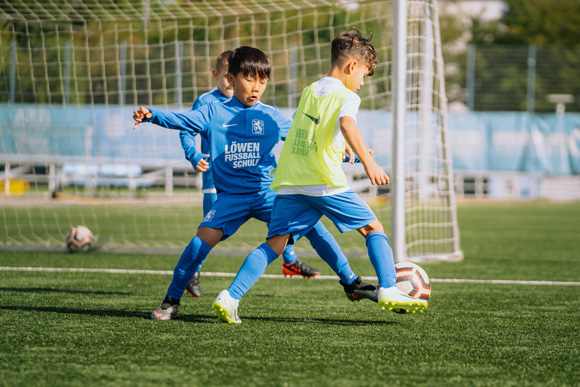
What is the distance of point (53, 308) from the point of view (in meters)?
4.43

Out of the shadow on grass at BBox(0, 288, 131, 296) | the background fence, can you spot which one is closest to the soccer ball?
the shadow on grass at BBox(0, 288, 131, 296)

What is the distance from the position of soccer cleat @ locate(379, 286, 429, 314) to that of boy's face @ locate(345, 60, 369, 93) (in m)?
1.15

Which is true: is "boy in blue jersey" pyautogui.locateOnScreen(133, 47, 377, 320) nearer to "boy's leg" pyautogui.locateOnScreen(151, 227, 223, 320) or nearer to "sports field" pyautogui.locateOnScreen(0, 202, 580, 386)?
"boy's leg" pyautogui.locateOnScreen(151, 227, 223, 320)

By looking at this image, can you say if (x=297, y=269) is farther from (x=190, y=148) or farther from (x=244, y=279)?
(x=244, y=279)

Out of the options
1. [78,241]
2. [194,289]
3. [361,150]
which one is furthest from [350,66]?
[78,241]

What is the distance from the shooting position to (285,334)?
12.0 feet

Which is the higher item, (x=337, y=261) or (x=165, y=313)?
(x=337, y=261)

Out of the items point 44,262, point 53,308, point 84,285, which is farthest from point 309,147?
point 44,262

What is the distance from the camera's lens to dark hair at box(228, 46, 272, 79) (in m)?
4.15

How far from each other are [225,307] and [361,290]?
2.95ft

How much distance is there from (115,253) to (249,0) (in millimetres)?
3326

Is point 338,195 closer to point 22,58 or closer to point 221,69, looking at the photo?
point 221,69

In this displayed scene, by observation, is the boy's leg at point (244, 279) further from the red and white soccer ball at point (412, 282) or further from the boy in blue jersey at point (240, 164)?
the red and white soccer ball at point (412, 282)

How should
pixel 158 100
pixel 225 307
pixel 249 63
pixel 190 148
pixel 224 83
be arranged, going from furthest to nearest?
pixel 158 100, pixel 224 83, pixel 190 148, pixel 249 63, pixel 225 307
